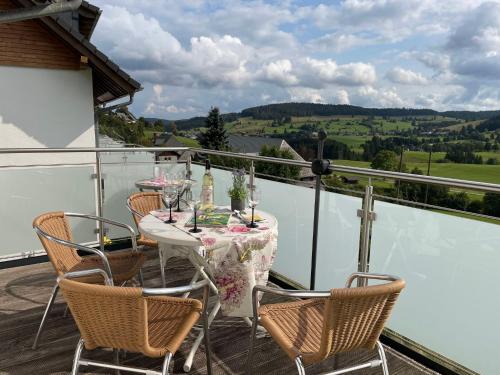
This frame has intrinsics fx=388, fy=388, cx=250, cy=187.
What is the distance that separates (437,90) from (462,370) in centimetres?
5654

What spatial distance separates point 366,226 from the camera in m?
3.11

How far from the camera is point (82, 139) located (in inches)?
356

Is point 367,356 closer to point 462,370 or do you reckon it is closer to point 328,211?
point 462,370

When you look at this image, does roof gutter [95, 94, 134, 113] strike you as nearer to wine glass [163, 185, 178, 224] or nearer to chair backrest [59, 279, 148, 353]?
wine glass [163, 185, 178, 224]

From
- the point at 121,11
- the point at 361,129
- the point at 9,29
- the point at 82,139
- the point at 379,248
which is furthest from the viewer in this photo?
the point at 361,129

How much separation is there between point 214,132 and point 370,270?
6673 centimetres

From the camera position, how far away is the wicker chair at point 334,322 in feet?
5.52

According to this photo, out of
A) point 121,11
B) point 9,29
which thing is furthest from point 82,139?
point 121,11

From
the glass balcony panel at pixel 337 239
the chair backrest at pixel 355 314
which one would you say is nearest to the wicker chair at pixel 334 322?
the chair backrest at pixel 355 314

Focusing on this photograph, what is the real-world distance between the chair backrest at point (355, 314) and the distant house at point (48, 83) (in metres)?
6.84

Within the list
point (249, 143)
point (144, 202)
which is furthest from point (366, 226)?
point (249, 143)

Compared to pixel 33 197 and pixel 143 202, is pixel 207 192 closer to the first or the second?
pixel 143 202

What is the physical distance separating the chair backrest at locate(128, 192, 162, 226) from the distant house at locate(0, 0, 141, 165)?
4140mm

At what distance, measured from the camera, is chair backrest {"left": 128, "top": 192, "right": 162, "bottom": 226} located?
386 cm
